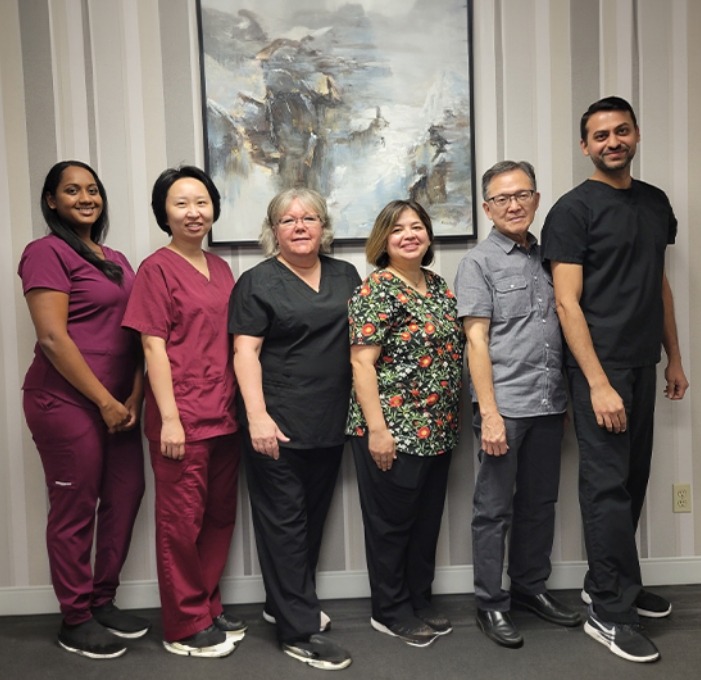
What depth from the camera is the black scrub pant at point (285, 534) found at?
2109 millimetres

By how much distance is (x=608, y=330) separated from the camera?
2.11m

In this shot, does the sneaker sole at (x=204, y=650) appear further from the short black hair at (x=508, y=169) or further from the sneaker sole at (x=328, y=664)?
the short black hair at (x=508, y=169)

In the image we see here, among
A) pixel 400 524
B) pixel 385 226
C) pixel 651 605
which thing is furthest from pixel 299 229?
pixel 651 605

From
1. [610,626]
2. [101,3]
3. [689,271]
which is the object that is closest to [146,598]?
[610,626]

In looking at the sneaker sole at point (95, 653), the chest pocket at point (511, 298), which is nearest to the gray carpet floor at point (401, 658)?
the sneaker sole at point (95, 653)

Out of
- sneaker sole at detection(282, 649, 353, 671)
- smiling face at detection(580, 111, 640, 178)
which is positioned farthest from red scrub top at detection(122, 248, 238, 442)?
smiling face at detection(580, 111, 640, 178)

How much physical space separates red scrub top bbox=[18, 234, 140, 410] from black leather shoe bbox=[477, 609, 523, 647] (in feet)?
4.65

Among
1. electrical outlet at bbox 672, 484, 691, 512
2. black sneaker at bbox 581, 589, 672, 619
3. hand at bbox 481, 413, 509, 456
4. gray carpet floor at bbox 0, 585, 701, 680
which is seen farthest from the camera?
electrical outlet at bbox 672, 484, 691, 512

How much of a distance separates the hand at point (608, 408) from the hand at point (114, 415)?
1478 millimetres

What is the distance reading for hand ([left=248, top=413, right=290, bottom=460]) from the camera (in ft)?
6.74

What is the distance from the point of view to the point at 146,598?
2.50 m

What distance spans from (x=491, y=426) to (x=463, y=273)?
19.4 inches

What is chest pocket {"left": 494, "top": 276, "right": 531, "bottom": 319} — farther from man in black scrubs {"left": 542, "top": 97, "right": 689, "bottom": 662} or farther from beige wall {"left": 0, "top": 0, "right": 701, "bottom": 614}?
beige wall {"left": 0, "top": 0, "right": 701, "bottom": 614}

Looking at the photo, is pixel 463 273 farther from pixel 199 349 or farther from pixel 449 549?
pixel 449 549
